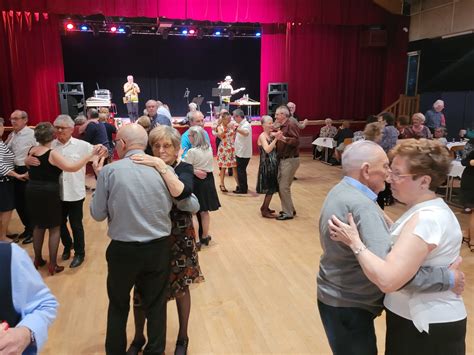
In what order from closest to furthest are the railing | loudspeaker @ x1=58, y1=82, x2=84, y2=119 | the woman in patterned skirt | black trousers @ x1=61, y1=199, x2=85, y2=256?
black trousers @ x1=61, y1=199, x2=85, y2=256 → the woman in patterned skirt → loudspeaker @ x1=58, y1=82, x2=84, y2=119 → the railing

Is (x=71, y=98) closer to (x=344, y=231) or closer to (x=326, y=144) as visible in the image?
(x=326, y=144)

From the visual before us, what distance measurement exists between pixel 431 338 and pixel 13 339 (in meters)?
1.34

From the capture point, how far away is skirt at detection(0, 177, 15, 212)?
418 cm

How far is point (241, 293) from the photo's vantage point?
3506 mm

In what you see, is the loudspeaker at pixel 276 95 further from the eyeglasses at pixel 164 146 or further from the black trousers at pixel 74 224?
the eyeglasses at pixel 164 146

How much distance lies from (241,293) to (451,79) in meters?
9.03

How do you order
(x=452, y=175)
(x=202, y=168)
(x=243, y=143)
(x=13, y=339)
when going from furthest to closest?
(x=243, y=143)
(x=452, y=175)
(x=202, y=168)
(x=13, y=339)

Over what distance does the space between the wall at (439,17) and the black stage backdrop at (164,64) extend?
15.9ft

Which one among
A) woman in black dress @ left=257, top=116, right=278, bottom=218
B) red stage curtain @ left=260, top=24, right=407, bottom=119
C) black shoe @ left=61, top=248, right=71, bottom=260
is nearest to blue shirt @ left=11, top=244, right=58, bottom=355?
black shoe @ left=61, top=248, right=71, bottom=260

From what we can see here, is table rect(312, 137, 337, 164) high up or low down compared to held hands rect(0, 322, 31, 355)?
down

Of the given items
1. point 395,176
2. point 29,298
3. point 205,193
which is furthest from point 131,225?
point 205,193

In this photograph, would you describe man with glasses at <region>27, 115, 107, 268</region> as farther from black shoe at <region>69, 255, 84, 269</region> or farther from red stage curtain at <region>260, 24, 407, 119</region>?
red stage curtain at <region>260, 24, 407, 119</region>

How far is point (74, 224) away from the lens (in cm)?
406

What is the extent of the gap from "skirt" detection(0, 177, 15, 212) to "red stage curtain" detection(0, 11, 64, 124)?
676 centimetres
